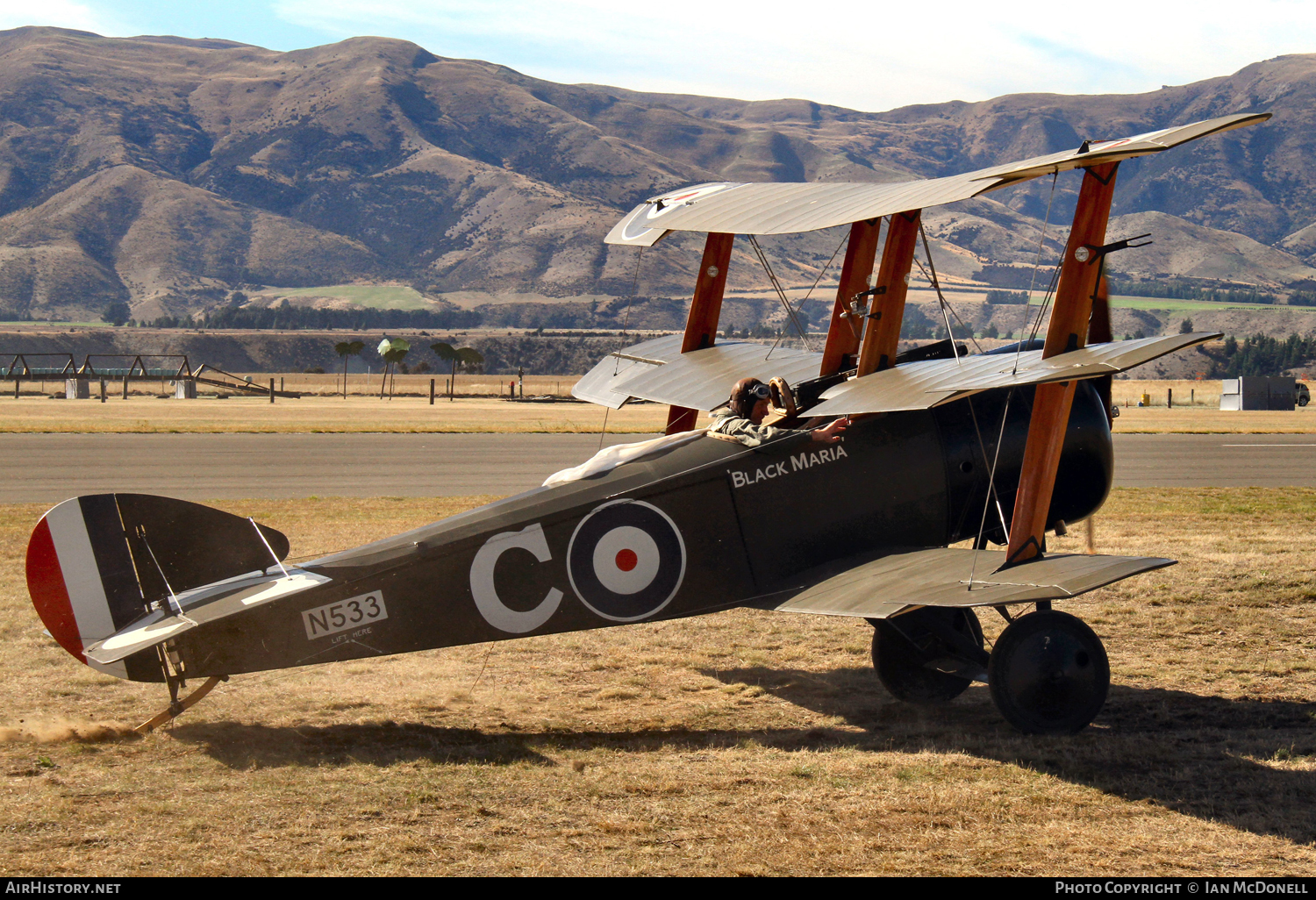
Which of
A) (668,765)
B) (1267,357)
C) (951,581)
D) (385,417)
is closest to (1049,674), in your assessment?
(951,581)

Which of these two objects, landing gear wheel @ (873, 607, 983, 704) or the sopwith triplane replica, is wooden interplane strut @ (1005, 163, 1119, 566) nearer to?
the sopwith triplane replica

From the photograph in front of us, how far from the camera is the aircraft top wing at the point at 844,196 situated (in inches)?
270

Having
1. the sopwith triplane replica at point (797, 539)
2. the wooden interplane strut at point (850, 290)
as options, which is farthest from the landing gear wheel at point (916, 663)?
the wooden interplane strut at point (850, 290)

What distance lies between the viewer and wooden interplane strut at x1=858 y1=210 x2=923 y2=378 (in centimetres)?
852

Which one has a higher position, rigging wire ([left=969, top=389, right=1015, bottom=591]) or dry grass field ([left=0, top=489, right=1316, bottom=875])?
rigging wire ([left=969, top=389, right=1015, bottom=591])

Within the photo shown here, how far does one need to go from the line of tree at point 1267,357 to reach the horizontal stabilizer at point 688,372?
142 meters

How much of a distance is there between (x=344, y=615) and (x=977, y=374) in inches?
192

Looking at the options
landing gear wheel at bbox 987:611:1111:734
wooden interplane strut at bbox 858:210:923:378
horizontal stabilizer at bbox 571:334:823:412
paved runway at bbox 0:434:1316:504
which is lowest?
paved runway at bbox 0:434:1316:504

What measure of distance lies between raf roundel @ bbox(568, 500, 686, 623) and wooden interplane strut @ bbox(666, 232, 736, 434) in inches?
114

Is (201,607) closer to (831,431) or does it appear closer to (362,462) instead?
(831,431)

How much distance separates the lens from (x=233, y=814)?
6.16 meters

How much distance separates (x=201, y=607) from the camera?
299 inches

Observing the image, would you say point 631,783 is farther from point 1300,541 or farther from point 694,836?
point 1300,541

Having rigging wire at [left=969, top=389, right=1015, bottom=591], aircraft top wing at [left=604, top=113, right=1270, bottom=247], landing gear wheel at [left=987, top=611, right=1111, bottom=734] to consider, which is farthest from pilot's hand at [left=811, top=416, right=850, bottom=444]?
landing gear wheel at [left=987, top=611, right=1111, bottom=734]
